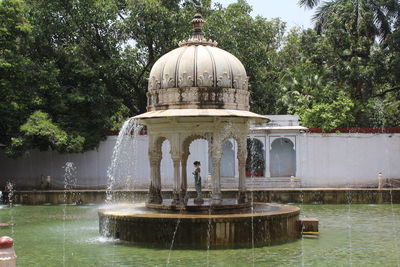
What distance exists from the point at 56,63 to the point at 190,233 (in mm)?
18755

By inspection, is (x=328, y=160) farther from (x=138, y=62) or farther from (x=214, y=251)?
(x=214, y=251)

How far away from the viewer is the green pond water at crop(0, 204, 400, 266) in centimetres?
1192

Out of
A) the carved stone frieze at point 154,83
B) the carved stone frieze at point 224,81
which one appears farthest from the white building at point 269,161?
the carved stone frieze at point 224,81

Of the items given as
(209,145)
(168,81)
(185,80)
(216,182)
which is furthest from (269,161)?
(185,80)

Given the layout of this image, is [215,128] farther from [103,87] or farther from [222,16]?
[222,16]

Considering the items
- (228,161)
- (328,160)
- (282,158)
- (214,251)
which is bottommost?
(214,251)

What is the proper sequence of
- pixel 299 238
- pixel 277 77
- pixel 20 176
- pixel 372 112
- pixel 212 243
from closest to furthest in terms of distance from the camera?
pixel 212 243, pixel 299 238, pixel 20 176, pixel 372 112, pixel 277 77

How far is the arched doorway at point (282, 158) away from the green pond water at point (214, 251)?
13.5 meters

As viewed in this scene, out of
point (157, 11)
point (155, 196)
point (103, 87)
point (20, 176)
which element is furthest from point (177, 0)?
point (155, 196)

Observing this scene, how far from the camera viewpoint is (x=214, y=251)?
1307 cm

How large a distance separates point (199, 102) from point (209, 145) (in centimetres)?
121

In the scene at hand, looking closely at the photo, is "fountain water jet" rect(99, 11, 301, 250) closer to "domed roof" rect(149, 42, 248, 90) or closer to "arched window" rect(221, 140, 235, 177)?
"domed roof" rect(149, 42, 248, 90)

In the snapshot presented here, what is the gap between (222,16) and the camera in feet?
108

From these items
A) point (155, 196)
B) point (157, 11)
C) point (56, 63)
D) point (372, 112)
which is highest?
point (157, 11)
